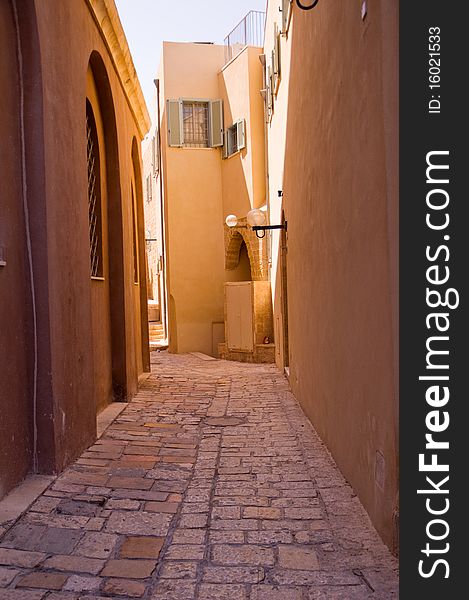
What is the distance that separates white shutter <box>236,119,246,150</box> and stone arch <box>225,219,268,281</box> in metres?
1.95

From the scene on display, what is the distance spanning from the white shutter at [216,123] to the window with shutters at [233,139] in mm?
213

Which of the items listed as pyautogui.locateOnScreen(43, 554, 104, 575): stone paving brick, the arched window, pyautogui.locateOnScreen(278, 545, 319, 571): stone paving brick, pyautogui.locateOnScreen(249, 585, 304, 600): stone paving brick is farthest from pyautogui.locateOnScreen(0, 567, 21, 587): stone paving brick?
the arched window

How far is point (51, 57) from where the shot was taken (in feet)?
15.5

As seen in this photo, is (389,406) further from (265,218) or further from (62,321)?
(265,218)

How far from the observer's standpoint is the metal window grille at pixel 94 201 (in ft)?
23.4

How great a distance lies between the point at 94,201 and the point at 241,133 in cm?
955

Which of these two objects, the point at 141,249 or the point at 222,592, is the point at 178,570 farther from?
the point at 141,249

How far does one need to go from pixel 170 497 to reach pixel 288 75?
6.61 metres

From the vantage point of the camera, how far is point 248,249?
15.7 metres

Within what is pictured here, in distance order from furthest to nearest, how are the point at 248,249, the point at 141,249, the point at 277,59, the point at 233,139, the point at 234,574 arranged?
the point at 233,139, the point at 248,249, the point at 277,59, the point at 141,249, the point at 234,574

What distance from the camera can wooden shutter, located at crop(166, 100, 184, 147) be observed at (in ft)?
56.8

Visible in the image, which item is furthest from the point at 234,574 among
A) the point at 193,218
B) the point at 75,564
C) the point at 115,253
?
the point at 193,218

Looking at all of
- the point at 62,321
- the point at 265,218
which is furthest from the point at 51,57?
the point at 265,218

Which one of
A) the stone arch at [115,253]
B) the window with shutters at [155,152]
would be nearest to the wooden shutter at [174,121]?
the window with shutters at [155,152]
